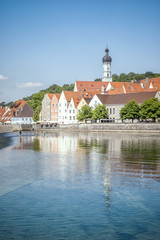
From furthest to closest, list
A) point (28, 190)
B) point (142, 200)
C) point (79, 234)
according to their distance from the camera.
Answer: point (28, 190), point (142, 200), point (79, 234)

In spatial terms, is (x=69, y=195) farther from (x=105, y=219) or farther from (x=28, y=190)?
(x=105, y=219)

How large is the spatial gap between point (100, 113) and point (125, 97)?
11173mm

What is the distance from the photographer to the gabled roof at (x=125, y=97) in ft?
331

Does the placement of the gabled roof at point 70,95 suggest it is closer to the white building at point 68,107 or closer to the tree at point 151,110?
the white building at point 68,107

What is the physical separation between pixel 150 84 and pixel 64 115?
3598 centimetres

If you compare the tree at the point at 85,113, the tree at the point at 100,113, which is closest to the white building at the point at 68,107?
the tree at the point at 85,113

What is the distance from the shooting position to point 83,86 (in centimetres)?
14100

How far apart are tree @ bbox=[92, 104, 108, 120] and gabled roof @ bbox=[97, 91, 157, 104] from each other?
591 cm

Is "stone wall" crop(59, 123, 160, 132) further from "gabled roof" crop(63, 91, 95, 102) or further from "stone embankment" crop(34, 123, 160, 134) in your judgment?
"gabled roof" crop(63, 91, 95, 102)

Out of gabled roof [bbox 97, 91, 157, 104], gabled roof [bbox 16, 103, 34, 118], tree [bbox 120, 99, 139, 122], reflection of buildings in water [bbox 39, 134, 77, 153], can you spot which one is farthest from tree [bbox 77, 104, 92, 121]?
reflection of buildings in water [bbox 39, 134, 77, 153]

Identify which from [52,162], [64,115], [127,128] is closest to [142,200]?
[52,162]

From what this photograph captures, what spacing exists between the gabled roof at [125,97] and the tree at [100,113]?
19.4 ft

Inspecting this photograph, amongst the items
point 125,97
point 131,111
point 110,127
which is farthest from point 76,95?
point 131,111

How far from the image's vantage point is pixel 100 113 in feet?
341
